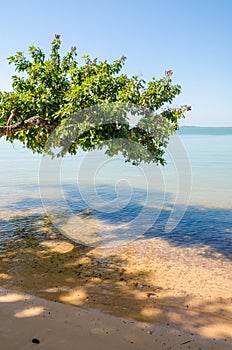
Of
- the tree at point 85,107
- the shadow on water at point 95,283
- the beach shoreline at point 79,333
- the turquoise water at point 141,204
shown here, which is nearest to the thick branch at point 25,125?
the tree at point 85,107

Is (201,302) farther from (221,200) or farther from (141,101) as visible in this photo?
(221,200)

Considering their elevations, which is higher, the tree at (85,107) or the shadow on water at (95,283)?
the tree at (85,107)

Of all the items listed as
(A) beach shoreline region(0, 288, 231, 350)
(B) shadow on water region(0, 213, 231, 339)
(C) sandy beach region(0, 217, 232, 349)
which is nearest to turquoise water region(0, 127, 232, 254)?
(C) sandy beach region(0, 217, 232, 349)

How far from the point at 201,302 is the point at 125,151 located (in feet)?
20.4

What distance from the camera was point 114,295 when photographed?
9.48 metres

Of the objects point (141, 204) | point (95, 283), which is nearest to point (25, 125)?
point (95, 283)

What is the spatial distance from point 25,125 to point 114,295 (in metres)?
8.77

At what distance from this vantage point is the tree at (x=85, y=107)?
1175 centimetres

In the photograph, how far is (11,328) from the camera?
20.8 ft

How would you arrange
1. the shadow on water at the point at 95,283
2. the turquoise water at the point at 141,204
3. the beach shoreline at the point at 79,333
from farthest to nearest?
1. the turquoise water at the point at 141,204
2. the shadow on water at the point at 95,283
3. the beach shoreline at the point at 79,333

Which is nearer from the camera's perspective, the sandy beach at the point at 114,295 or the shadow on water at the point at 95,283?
the sandy beach at the point at 114,295

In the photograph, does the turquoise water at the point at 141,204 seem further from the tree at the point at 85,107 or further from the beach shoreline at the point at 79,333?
the beach shoreline at the point at 79,333

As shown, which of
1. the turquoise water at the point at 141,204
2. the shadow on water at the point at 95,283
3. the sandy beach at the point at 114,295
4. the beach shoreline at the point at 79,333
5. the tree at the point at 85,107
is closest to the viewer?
the beach shoreline at the point at 79,333

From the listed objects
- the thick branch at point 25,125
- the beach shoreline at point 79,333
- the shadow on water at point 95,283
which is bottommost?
the shadow on water at point 95,283
